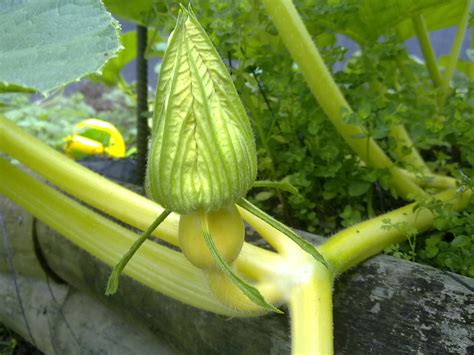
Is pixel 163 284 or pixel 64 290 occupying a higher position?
pixel 163 284

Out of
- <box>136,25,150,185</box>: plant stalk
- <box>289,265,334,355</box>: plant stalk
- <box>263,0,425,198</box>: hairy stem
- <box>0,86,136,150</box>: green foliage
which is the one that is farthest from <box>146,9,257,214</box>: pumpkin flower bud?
<box>0,86,136,150</box>: green foliage

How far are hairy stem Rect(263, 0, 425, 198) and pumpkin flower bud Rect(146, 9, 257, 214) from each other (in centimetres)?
31

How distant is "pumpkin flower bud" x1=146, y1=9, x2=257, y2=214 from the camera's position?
547 mm

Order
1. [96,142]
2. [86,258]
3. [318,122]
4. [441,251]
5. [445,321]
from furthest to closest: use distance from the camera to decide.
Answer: [96,142] → [86,258] → [318,122] → [441,251] → [445,321]

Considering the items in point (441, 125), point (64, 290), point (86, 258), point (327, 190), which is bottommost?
point (64, 290)

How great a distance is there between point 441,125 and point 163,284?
1.43ft

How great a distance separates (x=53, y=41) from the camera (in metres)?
0.60

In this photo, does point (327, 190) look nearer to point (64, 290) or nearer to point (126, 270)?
point (126, 270)

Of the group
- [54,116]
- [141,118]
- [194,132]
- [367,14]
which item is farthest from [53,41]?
[54,116]

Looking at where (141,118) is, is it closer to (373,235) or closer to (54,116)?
(373,235)

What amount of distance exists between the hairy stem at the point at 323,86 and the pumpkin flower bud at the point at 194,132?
1.01 feet

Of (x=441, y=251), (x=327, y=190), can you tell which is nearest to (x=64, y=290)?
(x=327, y=190)

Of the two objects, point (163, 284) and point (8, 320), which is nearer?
point (163, 284)

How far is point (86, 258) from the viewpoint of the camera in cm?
108
